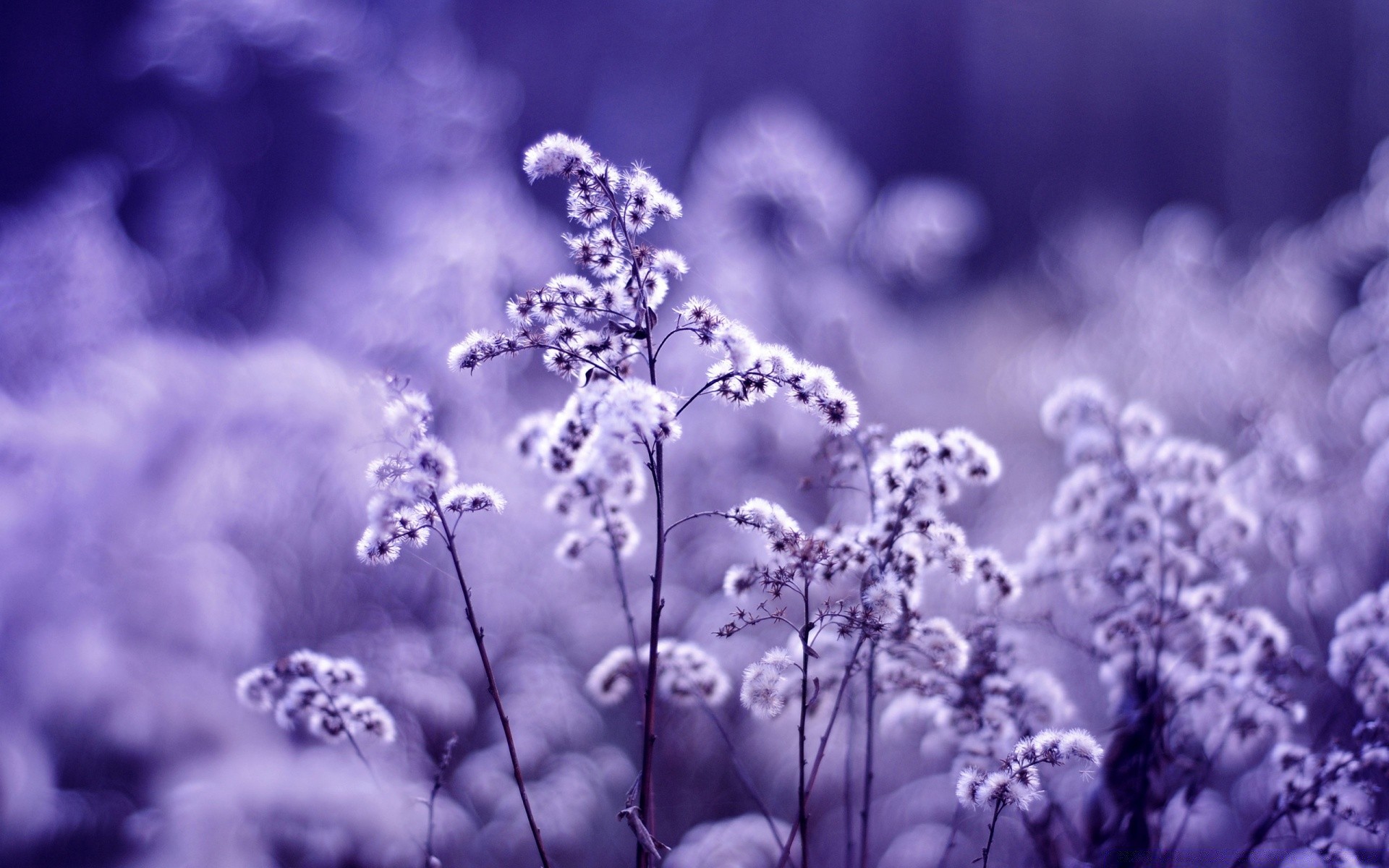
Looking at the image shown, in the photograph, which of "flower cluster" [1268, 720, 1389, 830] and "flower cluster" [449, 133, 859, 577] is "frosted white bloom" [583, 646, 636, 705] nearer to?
"flower cluster" [449, 133, 859, 577]

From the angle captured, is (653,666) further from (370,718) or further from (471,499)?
(370,718)

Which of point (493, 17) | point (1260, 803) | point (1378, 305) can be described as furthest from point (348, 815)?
point (493, 17)

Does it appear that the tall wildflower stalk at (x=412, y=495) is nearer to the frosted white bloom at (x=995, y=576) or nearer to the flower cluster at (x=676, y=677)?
the flower cluster at (x=676, y=677)

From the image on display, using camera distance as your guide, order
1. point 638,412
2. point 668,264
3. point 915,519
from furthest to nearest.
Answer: point 915,519, point 668,264, point 638,412

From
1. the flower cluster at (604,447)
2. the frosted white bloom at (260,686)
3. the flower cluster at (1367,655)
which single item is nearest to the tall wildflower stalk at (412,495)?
the flower cluster at (604,447)

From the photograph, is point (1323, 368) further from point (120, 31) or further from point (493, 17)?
point (120, 31)

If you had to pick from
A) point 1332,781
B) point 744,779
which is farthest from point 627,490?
point 1332,781

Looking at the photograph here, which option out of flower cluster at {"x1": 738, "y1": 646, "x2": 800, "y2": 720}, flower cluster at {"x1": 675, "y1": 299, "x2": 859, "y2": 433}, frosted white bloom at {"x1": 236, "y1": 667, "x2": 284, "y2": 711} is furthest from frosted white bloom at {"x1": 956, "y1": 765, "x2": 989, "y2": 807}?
frosted white bloom at {"x1": 236, "y1": 667, "x2": 284, "y2": 711}
